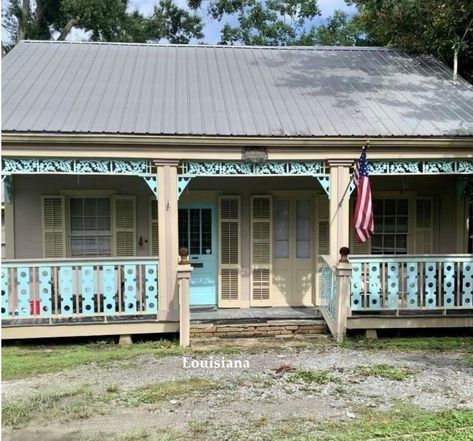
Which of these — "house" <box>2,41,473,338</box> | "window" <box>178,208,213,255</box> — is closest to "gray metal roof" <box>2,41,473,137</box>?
"house" <box>2,41,473,338</box>

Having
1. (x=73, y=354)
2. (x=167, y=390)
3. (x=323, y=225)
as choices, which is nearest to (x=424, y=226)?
(x=323, y=225)

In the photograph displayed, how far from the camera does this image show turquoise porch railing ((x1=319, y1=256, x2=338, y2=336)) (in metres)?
7.66

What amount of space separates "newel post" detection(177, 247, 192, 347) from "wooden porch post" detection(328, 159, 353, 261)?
7.99 feet

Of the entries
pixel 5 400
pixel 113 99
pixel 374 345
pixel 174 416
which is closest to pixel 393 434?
pixel 174 416

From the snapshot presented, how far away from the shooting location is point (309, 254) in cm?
957

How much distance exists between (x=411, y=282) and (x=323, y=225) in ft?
7.26

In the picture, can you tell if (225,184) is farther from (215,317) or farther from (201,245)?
(215,317)

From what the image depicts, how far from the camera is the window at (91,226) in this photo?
30.1ft

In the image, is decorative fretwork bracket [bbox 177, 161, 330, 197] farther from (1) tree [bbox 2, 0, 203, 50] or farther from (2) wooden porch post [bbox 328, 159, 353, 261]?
(1) tree [bbox 2, 0, 203, 50]

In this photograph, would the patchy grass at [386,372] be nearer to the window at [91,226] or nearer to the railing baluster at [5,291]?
the railing baluster at [5,291]

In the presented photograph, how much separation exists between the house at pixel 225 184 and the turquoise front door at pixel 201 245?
3 cm

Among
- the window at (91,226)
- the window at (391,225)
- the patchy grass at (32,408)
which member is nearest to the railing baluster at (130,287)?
the window at (91,226)

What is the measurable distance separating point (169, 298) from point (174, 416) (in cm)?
304

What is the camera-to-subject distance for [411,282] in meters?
7.82
